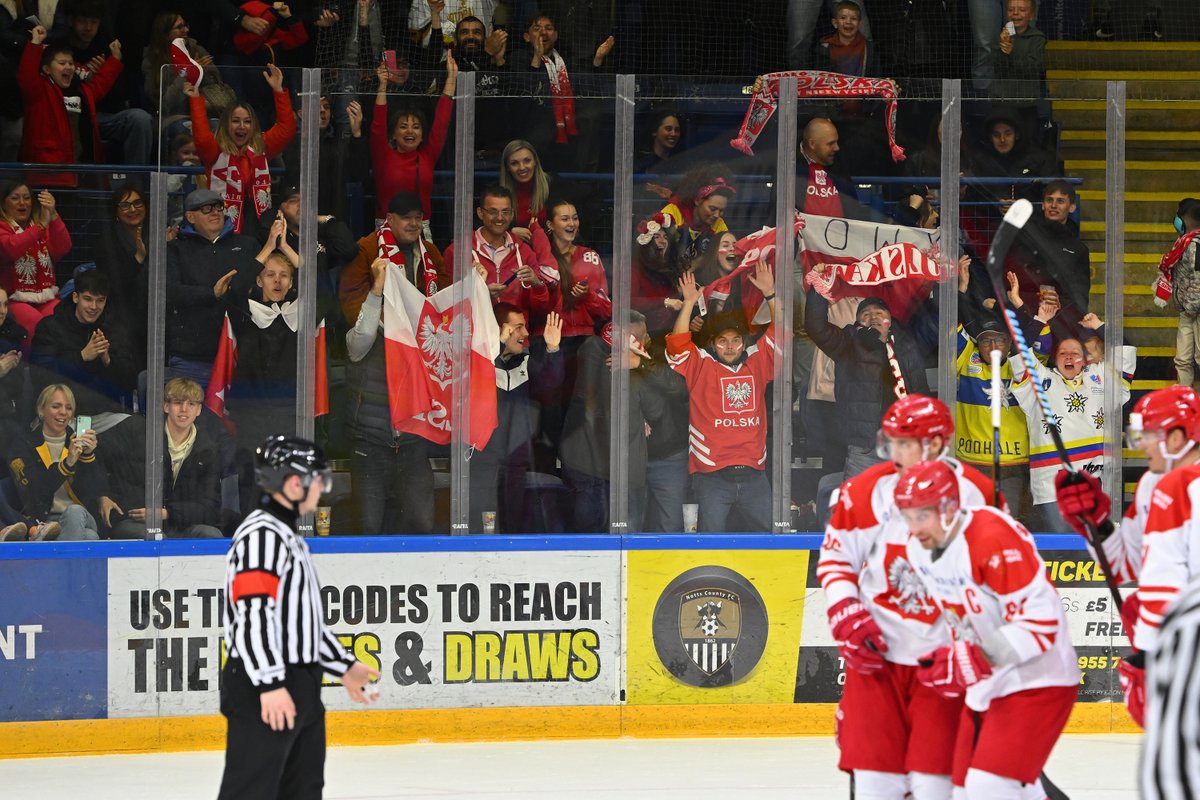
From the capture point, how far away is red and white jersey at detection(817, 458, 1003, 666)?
417cm

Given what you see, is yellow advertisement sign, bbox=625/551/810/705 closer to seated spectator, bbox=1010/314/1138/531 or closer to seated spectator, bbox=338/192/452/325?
seated spectator, bbox=1010/314/1138/531

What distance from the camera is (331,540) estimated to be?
6.42 meters

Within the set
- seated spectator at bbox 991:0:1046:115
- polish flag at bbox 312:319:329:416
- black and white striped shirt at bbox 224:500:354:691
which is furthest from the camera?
seated spectator at bbox 991:0:1046:115

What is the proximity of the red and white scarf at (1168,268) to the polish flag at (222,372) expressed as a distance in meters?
3.83

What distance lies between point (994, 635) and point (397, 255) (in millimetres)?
3418

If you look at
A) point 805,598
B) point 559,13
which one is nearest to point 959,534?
point 805,598

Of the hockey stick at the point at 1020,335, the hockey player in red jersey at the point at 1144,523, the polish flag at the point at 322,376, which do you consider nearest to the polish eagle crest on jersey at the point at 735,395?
the polish flag at the point at 322,376

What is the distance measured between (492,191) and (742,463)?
4.95 ft

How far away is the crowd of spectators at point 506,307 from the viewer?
20.7 ft

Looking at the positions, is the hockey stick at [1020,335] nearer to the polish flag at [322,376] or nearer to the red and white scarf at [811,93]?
the red and white scarf at [811,93]

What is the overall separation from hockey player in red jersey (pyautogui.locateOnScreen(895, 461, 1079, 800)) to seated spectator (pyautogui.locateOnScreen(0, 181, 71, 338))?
3.78m

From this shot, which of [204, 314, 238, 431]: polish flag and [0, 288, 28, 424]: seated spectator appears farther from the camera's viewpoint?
[204, 314, 238, 431]: polish flag

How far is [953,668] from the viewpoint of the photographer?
3.92 metres


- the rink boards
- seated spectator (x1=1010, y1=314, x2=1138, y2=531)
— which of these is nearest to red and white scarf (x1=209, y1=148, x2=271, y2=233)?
the rink boards
